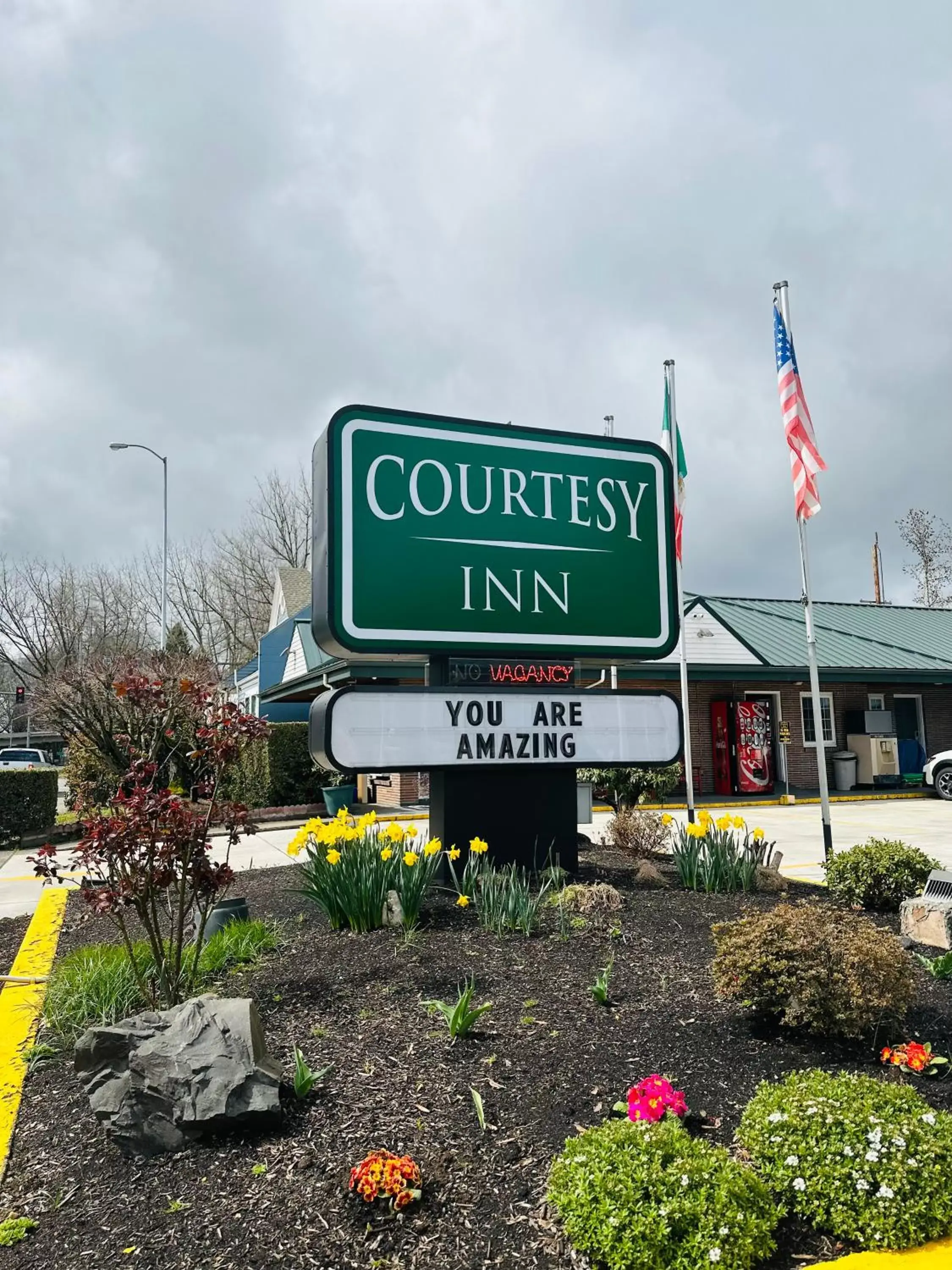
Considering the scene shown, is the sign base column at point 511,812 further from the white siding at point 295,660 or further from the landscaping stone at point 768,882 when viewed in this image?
the white siding at point 295,660

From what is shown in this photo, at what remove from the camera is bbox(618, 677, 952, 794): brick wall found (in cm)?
2112

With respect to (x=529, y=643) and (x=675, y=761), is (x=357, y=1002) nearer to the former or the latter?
(x=529, y=643)

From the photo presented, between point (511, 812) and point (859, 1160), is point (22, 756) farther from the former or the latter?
point (859, 1160)

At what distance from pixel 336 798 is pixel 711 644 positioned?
32.7ft

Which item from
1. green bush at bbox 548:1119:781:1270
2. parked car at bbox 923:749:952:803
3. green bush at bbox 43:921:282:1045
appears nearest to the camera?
green bush at bbox 548:1119:781:1270

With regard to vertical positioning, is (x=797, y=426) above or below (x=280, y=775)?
above

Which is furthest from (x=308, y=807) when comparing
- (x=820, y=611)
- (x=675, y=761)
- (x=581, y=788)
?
(x=820, y=611)

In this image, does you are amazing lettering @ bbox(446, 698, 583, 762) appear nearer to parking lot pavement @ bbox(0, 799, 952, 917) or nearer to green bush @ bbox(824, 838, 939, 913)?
green bush @ bbox(824, 838, 939, 913)

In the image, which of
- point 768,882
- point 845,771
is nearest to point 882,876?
point 768,882

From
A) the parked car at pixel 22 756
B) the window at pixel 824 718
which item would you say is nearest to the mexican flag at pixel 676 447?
the window at pixel 824 718

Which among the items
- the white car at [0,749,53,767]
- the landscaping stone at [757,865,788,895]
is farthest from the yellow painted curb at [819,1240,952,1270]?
the white car at [0,749,53,767]

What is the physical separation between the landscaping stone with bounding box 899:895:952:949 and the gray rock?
4.19 meters

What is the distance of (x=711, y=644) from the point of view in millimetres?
21031

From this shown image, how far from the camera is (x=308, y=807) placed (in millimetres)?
17312
